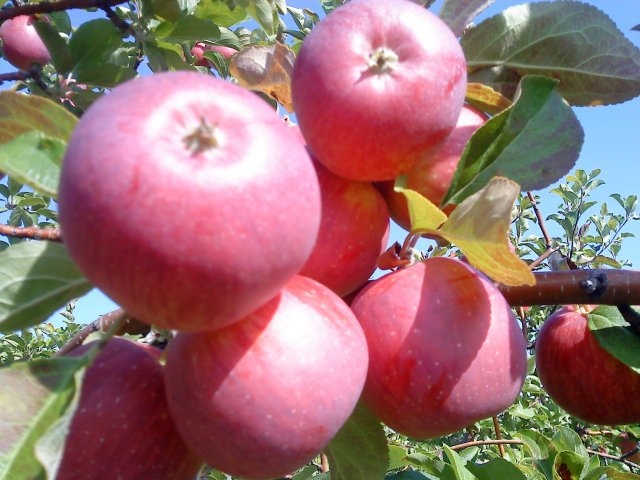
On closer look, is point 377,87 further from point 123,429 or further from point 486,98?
Result: point 123,429

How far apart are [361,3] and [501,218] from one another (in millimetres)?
378

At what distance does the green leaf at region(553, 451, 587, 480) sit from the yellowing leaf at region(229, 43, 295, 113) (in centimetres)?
142

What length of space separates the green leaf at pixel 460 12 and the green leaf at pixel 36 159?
2.30 ft

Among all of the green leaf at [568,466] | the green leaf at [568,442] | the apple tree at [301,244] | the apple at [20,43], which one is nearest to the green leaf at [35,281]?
the apple tree at [301,244]

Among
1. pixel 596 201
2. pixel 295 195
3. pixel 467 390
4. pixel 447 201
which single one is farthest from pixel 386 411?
pixel 596 201

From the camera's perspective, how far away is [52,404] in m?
0.72

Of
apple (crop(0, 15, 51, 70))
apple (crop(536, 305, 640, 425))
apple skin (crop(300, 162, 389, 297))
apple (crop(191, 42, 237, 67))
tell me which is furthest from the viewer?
apple (crop(0, 15, 51, 70))

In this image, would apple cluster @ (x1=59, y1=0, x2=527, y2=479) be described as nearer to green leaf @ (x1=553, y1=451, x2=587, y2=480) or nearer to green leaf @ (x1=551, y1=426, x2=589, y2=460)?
green leaf @ (x1=553, y1=451, x2=587, y2=480)

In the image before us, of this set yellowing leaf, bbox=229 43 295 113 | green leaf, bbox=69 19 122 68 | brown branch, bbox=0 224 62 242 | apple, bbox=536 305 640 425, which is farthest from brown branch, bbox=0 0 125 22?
apple, bbox=536 305 640 425

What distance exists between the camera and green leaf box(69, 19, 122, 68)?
1688 mm

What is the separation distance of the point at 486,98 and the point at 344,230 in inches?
14.6

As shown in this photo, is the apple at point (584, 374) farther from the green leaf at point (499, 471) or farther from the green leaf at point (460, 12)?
the green leaf at point (460, 12)

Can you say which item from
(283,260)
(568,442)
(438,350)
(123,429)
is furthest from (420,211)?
(568,442)

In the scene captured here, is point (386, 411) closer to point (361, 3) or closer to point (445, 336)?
point (445, 336)
